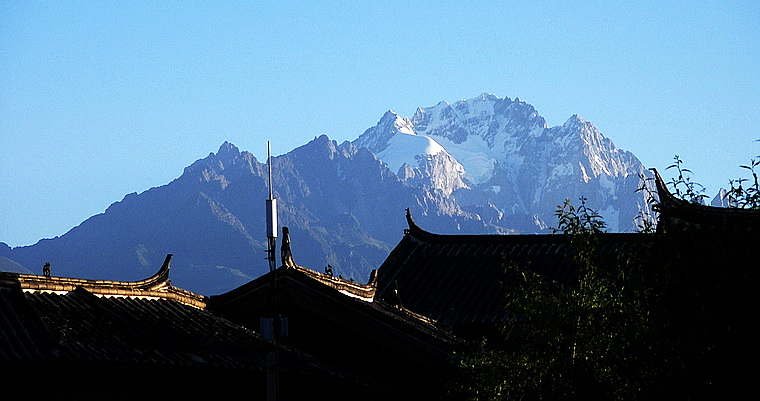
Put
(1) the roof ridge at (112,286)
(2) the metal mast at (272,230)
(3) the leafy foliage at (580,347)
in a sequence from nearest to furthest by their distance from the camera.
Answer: (3) the leafy foliage at (580,347), (2) the metal mast at (272,230), (1) the roof ridge at (112,286)

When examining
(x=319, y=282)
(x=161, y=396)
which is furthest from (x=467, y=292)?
(x=161, y=396)

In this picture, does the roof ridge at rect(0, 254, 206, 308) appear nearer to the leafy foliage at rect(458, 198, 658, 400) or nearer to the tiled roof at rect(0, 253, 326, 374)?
the tiled roof at rect(0, 253, 326, 374)

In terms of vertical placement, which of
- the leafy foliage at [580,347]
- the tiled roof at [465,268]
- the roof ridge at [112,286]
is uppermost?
the tiled roof at [465,268]

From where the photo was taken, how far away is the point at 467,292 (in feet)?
124

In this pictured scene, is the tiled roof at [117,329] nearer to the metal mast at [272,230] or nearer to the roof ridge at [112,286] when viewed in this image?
the roof ridge at [112,286]

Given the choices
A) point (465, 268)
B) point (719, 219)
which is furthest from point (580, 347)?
point (465, 268)

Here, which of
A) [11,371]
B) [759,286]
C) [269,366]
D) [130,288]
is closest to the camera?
[759,286]

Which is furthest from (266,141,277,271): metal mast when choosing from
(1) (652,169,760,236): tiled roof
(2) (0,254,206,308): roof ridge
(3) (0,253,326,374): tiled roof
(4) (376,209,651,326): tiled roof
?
(4) (376,209,651,326): tiled roof

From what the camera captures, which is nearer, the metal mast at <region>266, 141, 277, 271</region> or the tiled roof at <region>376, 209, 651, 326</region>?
the metal mast at <region>266, 141, 277, 271</region>

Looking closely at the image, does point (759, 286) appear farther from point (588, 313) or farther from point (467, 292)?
point (467, 292)

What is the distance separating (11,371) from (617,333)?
360 inches

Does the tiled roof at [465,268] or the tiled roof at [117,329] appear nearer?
the tiled roof at [117,329]

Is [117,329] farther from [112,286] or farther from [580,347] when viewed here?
[580,347]

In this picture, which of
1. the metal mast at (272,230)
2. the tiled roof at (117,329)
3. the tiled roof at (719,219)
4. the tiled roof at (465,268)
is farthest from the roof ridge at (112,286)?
the tiled roof at (465,268)
